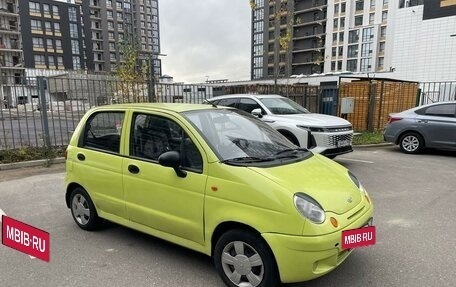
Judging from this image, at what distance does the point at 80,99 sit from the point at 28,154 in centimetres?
211

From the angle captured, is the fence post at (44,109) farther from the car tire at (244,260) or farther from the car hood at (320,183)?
the car hood at (320,183)

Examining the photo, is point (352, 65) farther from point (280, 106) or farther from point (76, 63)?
point (280, 106)

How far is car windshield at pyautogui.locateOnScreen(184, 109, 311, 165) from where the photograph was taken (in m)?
3.47

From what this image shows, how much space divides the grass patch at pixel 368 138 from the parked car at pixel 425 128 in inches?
49.1

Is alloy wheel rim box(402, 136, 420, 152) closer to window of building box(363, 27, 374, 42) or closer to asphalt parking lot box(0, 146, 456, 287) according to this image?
asphalt parking lot box(0, 146, 456, 287)

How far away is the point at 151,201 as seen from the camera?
3725mm

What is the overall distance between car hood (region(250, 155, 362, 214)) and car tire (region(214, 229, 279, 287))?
54 centimetres

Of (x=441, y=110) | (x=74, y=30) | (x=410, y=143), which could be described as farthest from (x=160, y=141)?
(x=74, y=30)

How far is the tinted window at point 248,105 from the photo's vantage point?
9.02 meters

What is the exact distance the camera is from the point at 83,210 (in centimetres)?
Result: 466

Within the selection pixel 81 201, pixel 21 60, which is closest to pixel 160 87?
pixel 81 201

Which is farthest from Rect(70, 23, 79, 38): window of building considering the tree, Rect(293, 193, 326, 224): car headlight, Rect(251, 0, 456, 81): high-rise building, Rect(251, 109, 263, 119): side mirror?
Rect(293, 193, 326, 224): car headlight

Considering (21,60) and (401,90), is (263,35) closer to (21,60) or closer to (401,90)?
(21,60)

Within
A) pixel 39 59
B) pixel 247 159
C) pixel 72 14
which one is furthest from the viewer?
pixel 72 14
